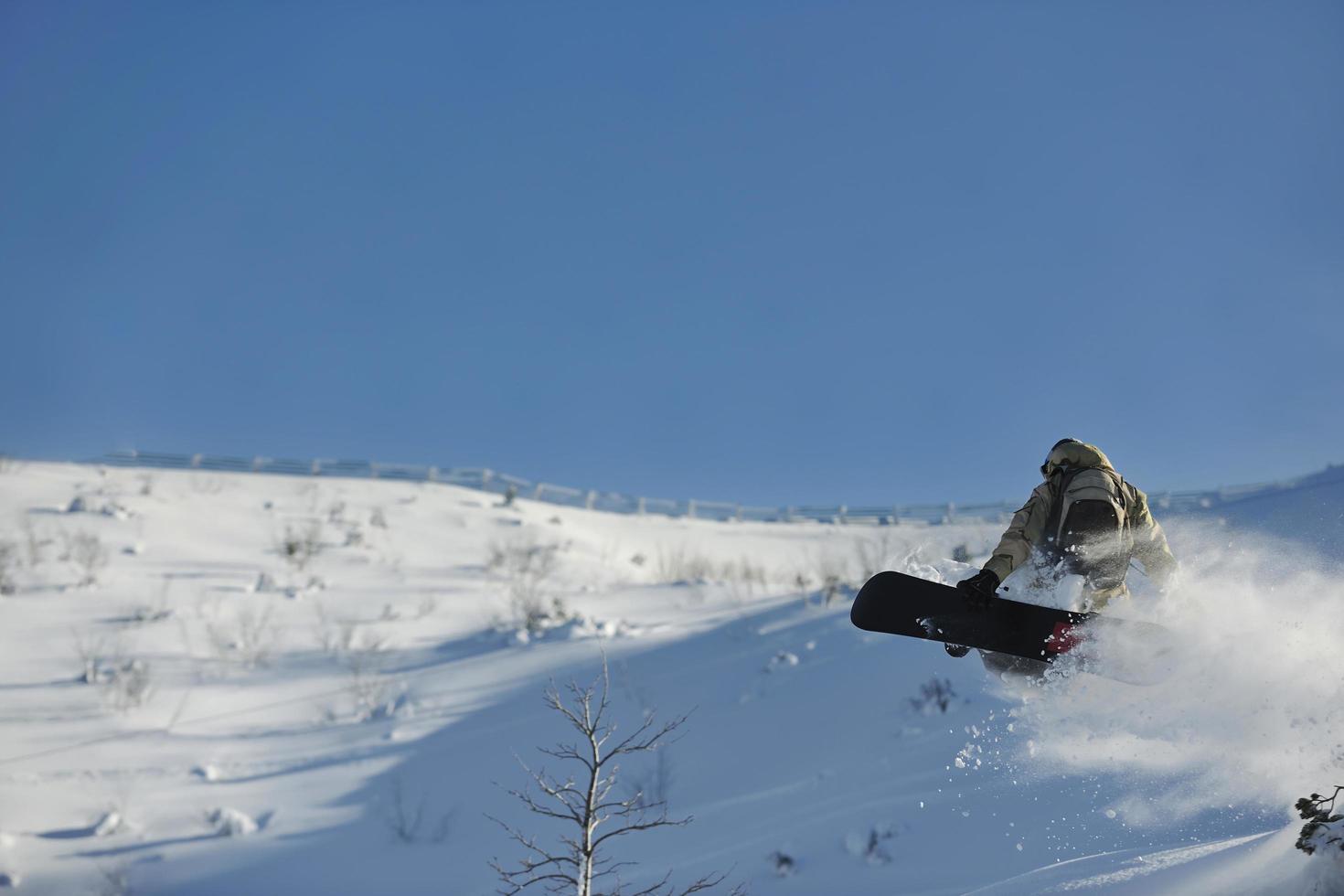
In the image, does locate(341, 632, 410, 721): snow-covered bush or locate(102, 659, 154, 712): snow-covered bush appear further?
locate(341, 632, 410, 721): snow-covered bush

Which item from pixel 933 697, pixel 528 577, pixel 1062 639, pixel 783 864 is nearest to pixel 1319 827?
pixel 1062 639

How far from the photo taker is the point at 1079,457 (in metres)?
5.15

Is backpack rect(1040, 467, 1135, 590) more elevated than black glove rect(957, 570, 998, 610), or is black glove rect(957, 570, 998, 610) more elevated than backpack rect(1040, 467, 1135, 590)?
backpack rect(1040, 467, 1135, 590)

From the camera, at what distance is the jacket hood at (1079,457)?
513 centimetres

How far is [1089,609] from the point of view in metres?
5.00

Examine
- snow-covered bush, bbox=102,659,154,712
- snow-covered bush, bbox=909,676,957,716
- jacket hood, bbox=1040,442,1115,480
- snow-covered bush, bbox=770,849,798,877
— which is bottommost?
snow-covered bush, bbox=770,849,798,877

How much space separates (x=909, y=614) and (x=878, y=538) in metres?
23.7

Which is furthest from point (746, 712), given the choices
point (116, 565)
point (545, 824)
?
point (116, 565)

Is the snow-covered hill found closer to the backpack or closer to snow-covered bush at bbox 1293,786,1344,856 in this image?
snow-covered bush at bbox 1293,786,1344,856

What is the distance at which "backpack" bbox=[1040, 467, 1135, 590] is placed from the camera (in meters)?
4.94

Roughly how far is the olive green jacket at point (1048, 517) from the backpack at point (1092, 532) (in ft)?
0.18

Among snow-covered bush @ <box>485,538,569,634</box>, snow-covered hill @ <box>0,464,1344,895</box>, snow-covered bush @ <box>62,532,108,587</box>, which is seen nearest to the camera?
snow-covered hill @ <box>0,464,1344,895</box>

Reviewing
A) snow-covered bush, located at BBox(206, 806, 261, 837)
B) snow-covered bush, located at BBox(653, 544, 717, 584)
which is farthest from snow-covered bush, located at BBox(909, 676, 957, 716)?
snow-covered bush, located at BBox(653, 544, 717, 584)

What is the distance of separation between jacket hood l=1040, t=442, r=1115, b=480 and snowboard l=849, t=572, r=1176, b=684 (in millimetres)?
750
